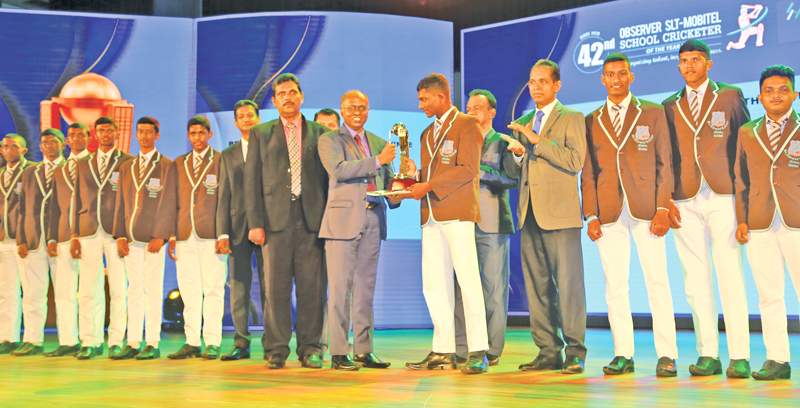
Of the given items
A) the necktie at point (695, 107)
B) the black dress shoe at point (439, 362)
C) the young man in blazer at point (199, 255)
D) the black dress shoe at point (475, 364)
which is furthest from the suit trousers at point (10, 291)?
the necktie at point (695, 107)

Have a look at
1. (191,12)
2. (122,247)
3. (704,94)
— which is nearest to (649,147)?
(704,94)

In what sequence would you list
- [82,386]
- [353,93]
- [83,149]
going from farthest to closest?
[83,149] → [353,93] → [82,386]

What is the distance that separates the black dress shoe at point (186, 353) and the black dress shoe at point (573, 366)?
248 cm

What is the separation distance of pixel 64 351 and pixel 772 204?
465 centimetres

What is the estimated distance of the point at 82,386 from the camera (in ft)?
10.8

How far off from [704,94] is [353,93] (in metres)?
1.91

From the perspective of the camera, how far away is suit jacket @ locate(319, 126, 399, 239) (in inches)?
152

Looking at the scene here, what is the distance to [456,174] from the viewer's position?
367 centimetres

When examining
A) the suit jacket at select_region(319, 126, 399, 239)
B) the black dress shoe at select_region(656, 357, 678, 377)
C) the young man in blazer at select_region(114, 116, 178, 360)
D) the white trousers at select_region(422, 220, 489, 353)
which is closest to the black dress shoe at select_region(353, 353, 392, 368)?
the white trousers at select_region(422, 220, 489, 353)

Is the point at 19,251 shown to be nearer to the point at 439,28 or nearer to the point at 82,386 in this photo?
the point at 82,386

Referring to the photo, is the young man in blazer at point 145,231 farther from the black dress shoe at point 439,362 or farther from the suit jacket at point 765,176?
the suit jacket at point 765,176

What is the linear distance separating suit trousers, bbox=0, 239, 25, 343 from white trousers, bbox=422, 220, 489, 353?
350 centimetres

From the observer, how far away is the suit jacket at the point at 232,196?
15.5ft

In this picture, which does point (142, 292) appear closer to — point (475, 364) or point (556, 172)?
point (475, 364)
